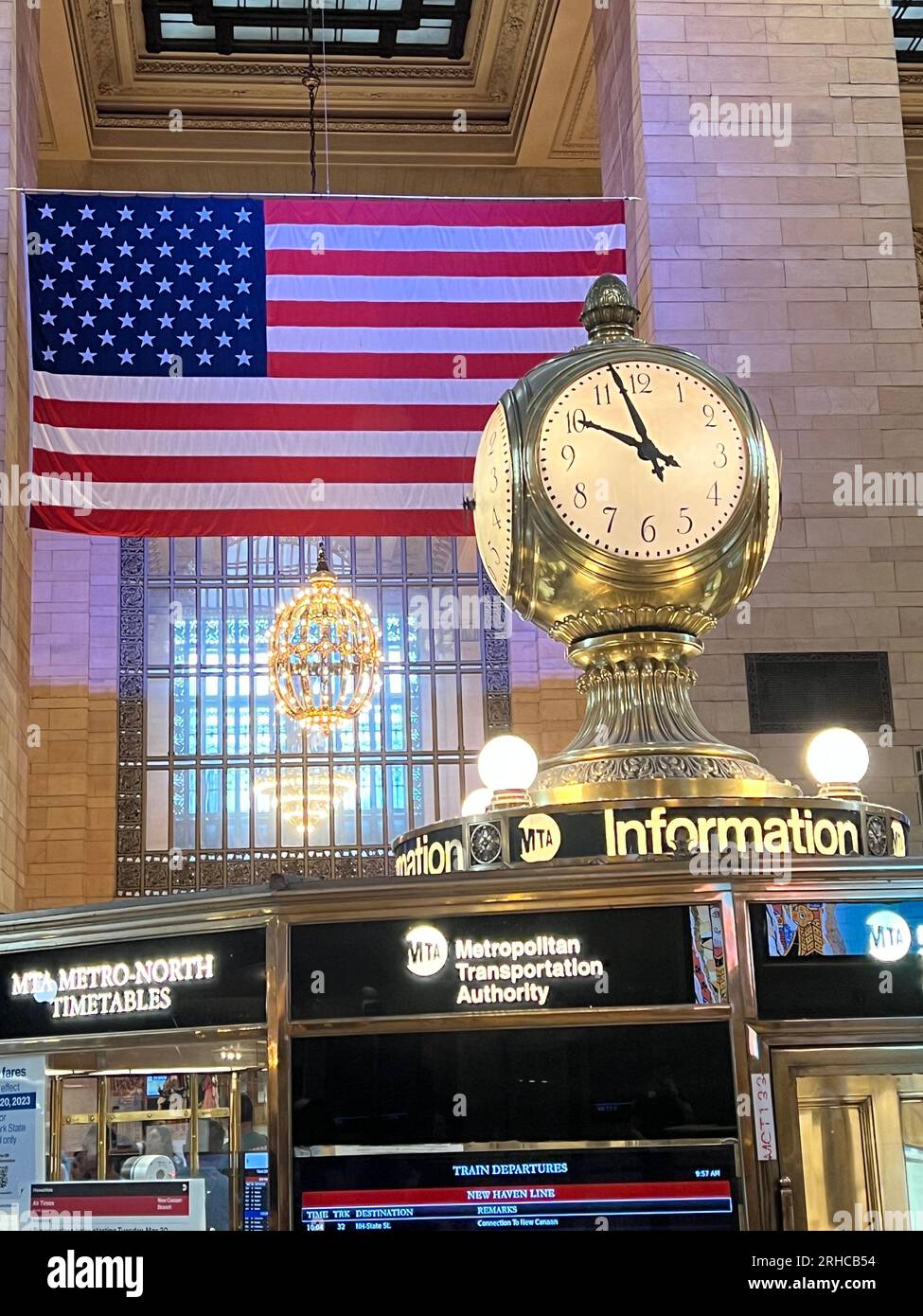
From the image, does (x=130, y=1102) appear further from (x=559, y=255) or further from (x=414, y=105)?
(x=414, y=105)

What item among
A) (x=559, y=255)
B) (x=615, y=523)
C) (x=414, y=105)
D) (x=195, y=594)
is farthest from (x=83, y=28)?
(x=615, y=523)

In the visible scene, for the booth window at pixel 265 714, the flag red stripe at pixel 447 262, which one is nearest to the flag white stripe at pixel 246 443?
the flag red stripe at pixel 447 262

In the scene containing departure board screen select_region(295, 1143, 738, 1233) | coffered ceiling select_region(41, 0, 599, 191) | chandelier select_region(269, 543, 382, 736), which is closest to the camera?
departure board screen select_region(295, 1143, 738, 1233)

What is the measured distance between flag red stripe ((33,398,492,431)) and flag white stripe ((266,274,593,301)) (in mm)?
703

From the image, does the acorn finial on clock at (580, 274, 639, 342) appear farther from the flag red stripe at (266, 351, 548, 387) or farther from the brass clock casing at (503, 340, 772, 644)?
the flag red stripe at (266, 351, 548, 387)

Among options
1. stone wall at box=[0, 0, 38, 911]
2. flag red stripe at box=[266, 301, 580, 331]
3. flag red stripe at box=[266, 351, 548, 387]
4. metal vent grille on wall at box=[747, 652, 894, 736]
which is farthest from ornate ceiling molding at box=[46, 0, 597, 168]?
metal vent grille on wall at box=[747, 652, 894, 736]

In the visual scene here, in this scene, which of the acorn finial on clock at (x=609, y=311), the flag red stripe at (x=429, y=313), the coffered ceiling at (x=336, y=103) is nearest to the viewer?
the acorn finial on clock at (x=609, y=311)

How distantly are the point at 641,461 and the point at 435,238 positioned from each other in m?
6.89

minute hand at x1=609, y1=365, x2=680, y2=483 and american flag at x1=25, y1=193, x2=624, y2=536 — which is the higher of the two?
american flag at x1=25, y1=193, x2=624, y2=536

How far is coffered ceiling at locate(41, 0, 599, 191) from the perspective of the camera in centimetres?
1477

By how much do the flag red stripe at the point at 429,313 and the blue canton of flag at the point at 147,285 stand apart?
0.73 ft

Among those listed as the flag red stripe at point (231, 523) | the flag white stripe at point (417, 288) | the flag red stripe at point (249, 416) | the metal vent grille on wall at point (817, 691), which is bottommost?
the metal vent grille on wall at point (817, 691)

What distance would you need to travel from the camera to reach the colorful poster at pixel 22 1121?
6.63 feet

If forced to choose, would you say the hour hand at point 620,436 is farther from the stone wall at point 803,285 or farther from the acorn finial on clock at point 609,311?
the stone wall at point 803,285
